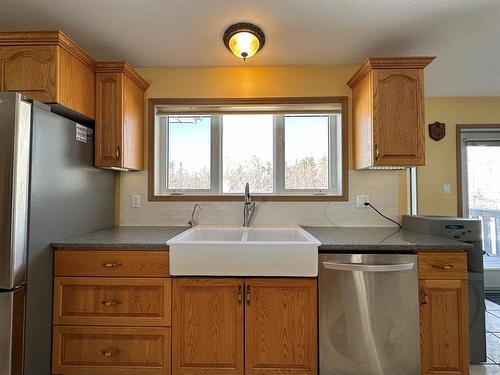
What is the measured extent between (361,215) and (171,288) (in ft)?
5.29

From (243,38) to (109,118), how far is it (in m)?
1.12

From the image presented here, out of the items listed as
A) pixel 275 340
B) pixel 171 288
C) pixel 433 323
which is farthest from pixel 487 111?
pixel 171 288

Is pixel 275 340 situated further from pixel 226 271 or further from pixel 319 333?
pixel 226 271

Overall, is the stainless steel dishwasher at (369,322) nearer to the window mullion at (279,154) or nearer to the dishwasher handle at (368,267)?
the dishwasher handle at (368,267)

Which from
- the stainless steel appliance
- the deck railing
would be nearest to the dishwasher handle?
the stainless steel appliance

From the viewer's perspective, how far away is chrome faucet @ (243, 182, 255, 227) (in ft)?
7.18

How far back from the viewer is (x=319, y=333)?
5.15 ft

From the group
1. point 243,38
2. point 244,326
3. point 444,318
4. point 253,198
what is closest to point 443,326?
point 444,318

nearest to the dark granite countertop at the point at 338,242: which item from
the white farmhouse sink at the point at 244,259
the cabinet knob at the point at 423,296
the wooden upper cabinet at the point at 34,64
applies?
the white farmhouse sink at the point at 244,259

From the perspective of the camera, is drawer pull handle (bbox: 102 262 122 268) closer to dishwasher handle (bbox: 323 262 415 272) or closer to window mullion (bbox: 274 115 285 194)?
dishwasher handle (bbox: 323 262 415 272)

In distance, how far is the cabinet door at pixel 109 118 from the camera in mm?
1996

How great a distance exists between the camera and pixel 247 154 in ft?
8.18

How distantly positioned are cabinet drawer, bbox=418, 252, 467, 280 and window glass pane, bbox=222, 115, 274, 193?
1.28 metres

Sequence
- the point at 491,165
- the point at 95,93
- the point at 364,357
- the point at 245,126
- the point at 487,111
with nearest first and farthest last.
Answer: the point at 364,357
the point at 95,93
the point at 245,126
the point at 487,111
the point at 491,165
